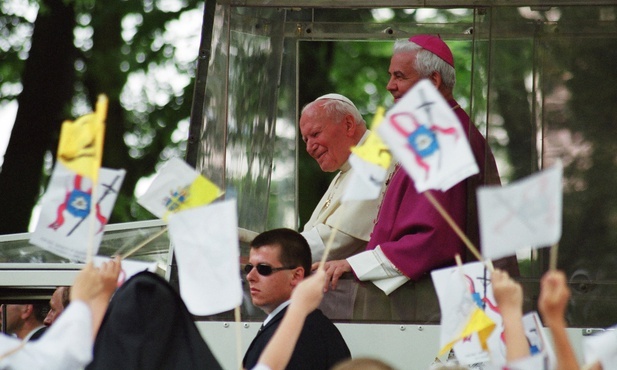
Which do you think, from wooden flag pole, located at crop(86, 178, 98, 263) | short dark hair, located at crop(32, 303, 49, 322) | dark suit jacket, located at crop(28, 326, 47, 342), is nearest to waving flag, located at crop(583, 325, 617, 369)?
wooden flag pole, located at crop(86, 178, 98, 263)

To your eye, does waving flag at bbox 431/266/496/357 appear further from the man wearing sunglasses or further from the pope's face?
the pope's face

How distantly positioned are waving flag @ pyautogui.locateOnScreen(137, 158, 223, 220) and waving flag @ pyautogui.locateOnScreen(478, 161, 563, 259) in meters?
1.29

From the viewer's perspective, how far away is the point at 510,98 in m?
7.02

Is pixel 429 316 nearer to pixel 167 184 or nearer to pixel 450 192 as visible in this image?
pixel 450 192

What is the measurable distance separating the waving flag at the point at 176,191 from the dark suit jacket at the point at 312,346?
99 centimetres

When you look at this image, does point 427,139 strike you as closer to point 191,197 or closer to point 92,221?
point 191,197

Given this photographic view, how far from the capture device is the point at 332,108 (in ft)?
26.0

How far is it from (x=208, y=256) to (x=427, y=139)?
93 cm

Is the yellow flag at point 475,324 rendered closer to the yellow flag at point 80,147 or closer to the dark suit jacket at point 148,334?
the dark suit jacket at point 148,334

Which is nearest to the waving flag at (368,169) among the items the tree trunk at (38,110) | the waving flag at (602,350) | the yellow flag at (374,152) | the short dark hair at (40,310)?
the yellow flag at (374,152)

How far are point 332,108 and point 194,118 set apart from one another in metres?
0.88

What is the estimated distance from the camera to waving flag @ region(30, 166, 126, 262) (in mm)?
5176

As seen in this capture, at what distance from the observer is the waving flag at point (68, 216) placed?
5.18m

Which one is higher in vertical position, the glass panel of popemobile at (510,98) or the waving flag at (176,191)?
the glass panel of popemobile at (510,98)
